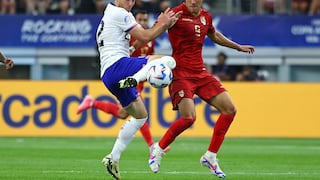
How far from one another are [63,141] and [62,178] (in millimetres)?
8783

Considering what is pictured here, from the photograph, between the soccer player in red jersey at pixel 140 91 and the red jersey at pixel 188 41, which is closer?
the red jersey at pixel 188 41

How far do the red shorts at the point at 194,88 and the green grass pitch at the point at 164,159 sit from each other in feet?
3.67

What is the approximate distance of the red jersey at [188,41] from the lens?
13.0 metres

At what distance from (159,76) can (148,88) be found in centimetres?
1183

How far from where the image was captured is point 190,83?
1295 centimetres

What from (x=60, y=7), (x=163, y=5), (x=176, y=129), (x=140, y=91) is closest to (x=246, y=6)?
(x=163, y=5)

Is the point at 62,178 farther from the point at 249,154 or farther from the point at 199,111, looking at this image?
the point at 199,111

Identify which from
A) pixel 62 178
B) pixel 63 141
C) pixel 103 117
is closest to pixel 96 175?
pixel 62 178

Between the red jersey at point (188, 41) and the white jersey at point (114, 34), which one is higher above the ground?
the white jersey at point (114, 34)

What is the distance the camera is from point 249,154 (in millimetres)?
17062

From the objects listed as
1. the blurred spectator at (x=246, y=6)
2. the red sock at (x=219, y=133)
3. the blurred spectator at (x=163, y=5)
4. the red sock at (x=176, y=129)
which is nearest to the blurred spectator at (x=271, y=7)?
the blurred spectator at (x=246, y=6)

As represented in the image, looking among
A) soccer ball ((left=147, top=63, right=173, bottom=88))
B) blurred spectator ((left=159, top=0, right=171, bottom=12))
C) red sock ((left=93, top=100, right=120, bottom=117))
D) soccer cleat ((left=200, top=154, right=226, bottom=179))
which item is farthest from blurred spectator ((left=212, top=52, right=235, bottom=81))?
soccer ball ((left=147, top=63, right=173, bottom=88))

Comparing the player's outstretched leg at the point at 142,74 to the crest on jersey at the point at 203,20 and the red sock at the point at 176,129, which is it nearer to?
the red sock at the point at 176,129

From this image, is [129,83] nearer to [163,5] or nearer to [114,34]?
[114,34]
